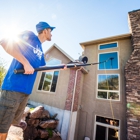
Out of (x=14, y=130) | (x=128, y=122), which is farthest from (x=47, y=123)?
(x=128, y=122)

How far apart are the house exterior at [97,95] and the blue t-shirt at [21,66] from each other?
596 centimetres

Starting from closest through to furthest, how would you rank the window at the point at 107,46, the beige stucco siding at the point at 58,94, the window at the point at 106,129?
1. the window at the point at 106,129
2. the beige stucco siding at the point at 58,94
3. the window at the point at 107,46

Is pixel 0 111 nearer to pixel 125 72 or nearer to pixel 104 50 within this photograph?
pixel 125 72

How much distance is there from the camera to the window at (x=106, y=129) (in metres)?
6.70

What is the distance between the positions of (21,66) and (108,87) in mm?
7545

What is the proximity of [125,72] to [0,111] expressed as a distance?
770cm

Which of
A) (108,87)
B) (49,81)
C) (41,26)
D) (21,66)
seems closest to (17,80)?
(21,66)

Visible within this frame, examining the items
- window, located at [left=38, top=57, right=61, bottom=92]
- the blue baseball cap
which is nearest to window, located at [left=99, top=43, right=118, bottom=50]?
window, located at [left=38, top=57, right=61, bottom=92]

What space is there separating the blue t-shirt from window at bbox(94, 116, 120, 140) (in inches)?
295

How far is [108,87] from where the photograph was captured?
7.66m

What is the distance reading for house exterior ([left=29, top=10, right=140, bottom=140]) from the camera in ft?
21.4

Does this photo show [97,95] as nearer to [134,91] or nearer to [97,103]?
[97,103]

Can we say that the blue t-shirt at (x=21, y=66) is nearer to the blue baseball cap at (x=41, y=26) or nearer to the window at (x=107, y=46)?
A: the blue baseball cap at (x=41, y=26)

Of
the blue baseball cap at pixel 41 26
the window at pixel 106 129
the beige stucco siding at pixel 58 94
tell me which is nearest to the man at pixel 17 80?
the blue baseball cap at pixel 41 26
